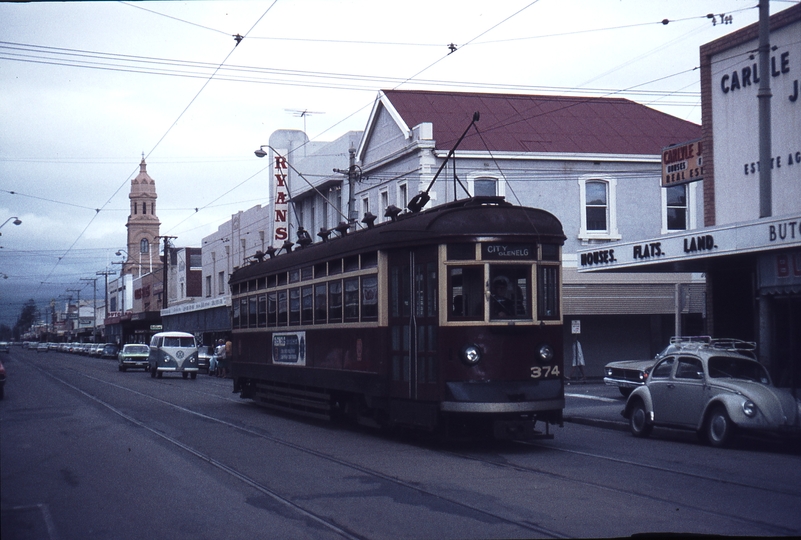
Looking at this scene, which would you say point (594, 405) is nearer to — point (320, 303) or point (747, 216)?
point (747, 216)

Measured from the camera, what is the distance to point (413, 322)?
14070 millimetres

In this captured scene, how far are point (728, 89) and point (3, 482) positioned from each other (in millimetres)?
16083

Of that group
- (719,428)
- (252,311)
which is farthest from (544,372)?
(252,311)

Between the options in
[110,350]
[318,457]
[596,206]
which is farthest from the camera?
[110,350]

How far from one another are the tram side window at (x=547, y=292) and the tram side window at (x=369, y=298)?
2.74m

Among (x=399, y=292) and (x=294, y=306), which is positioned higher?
(x=399, y=292)

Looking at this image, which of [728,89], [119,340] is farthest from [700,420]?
[119,340]

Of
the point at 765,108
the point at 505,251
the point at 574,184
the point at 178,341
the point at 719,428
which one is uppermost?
the point at 574,184

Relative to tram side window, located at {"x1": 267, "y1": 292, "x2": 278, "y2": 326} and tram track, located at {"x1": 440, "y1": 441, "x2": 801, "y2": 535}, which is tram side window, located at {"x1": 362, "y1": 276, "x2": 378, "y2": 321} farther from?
tram side window, located at {"x1": 267, "y1": 292, "x2": 278, "y2": 326}

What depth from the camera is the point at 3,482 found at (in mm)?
11078

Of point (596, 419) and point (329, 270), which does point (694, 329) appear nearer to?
point (596, 419)

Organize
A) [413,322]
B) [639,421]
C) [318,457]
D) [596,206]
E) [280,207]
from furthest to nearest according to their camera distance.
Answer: [280,207], [596,206], [639,421], [413,322], [318,457]

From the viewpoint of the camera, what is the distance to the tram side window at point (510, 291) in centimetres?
1348

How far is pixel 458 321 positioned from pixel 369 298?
2286 mm
